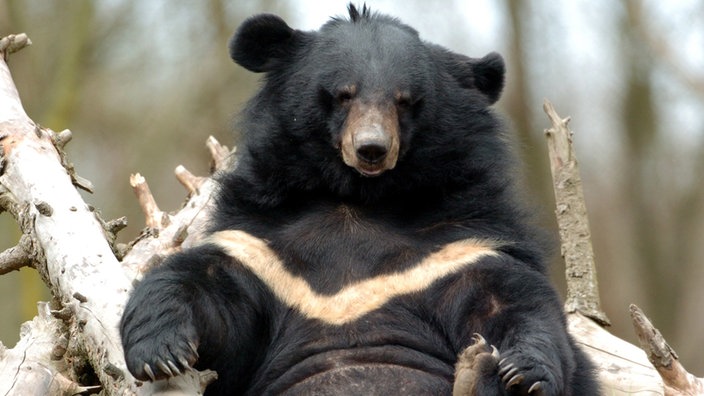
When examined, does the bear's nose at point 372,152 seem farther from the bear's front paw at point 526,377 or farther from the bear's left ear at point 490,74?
the bear's front paw at point 526,377

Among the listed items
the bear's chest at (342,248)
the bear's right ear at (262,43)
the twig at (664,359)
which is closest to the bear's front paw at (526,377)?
the bear's chest at (342,248)

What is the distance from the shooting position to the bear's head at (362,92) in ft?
14.6

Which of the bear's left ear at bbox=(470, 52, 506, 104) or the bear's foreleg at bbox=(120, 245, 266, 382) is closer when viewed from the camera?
the bear's foreleg at bbox=(120, 245, 266, 382)

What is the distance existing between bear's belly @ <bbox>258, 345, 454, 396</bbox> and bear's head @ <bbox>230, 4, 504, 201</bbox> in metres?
0.73

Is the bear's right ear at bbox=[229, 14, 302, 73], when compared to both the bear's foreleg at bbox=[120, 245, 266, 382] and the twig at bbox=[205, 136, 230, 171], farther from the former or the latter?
the twig at bbox=[205, 136, 230, 171]

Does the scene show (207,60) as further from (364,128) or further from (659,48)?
(364,128)

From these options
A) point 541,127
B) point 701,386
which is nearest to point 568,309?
point 701,386

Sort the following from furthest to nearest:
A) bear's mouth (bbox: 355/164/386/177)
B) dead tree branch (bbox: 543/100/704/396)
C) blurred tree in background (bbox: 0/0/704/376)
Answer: blurred tree in background (bbox: 0/0/704/376) < dead tree branch (bbox: 543/100/704/396) < bear's mouth (bbox: 355/164/386/177)

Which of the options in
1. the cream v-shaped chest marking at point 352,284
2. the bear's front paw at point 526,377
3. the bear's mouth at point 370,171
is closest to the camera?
the bear's front paw at point 526,377

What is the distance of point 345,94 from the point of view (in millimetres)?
4531

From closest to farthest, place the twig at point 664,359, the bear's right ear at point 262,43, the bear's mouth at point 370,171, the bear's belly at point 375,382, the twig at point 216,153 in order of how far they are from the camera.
A: the bear's belly at point 375,382 < the bear's mouth at point 370,171 < the twig at point 664,359 < the bear's right ear at point 262,43 < the twig at point 216,153

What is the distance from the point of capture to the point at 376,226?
14.6 feet

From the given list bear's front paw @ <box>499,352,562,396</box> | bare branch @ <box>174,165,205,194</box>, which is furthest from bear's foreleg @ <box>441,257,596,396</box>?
bare branch @ <box>174,165,205,194</box>

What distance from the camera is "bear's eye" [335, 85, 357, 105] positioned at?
451cm
